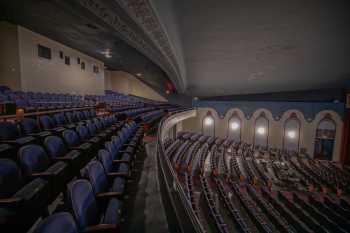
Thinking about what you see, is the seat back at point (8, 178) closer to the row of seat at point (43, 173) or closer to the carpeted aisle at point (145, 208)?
the row of seat at point (43, 173)

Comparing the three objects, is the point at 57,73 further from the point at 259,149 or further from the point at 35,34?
the point at 259,149

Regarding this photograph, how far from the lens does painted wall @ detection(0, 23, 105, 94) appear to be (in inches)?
143

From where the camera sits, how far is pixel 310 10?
8.17 ft

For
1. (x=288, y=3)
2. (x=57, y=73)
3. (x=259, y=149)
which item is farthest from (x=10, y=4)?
(x=259, y=149)

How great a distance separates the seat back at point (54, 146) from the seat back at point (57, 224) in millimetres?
830

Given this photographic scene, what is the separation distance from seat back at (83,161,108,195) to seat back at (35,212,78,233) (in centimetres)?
33

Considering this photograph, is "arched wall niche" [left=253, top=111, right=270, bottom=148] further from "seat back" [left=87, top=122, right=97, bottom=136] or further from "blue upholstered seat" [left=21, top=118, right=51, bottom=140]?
"blue upholstered seat" [left=21, top=118, right=51, bottom=140]

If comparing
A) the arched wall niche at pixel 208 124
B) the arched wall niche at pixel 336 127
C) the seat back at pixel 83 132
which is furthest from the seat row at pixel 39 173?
the arched wall niche at pixel 336 127

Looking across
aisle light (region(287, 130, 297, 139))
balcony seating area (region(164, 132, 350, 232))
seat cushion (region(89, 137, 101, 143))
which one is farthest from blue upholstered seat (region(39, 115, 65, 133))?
aisle light (region(287, 130, 297, 139))

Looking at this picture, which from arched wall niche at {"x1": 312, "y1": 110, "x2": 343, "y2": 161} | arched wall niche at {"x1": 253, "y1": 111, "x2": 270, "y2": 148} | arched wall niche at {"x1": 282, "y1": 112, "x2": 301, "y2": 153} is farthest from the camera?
arched wall niche at {"x1": 253, "y1": 111, "x2": 270, "y2": 148}

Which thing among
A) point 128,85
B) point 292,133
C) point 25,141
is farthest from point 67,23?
point 292,133

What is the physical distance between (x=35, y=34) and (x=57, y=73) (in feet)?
3.34

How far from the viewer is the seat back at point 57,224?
0.45 metres

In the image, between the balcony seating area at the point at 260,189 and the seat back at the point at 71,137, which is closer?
the seat back at the point at 71,137
